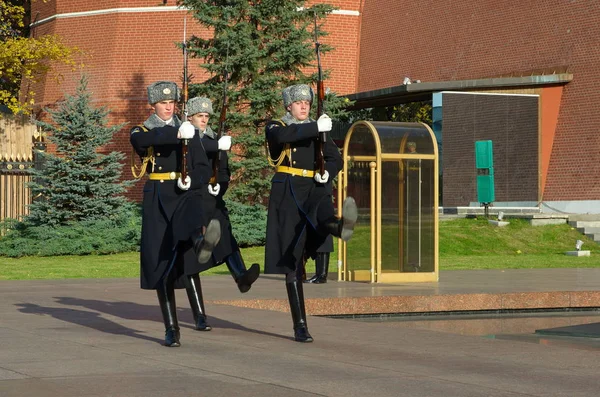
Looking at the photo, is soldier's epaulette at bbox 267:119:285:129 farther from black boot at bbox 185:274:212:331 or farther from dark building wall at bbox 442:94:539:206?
dark building wall at bbox 442:94:539:206

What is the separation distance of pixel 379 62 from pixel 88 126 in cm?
1235

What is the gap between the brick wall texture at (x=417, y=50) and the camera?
96.0 ft

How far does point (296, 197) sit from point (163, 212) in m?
1.07

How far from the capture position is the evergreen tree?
2719 centimetres

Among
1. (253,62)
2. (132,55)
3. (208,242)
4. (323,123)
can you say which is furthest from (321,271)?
(132,55)

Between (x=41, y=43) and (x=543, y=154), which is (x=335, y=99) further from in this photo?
(x=41, y=43)

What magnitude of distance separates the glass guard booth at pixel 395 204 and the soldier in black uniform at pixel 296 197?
620cm

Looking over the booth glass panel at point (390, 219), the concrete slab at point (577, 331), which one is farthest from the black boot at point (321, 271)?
the concrete slab at point (577, 331)

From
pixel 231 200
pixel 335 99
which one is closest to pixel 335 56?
pixel 335 99

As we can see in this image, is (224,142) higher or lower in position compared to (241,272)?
higher

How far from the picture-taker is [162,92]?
917 cm

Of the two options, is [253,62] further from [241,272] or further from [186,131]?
[186,131]

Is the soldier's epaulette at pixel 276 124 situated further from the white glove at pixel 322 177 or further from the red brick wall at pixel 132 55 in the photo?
the red brick wall at pixel 132 55

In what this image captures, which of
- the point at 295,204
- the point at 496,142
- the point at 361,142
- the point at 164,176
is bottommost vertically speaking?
the point at 295,204
